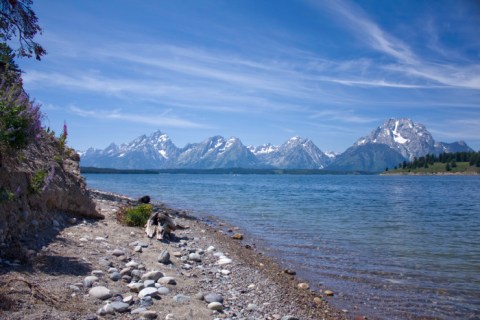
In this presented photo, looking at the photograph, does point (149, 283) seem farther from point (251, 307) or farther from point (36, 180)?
point (36, 180)

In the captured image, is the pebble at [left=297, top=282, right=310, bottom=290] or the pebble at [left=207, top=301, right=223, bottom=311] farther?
the pebble at [left=297, top=282, right=310, bottom=290]

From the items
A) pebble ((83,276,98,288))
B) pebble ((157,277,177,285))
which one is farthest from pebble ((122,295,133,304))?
pebble ((157,277,177,285))

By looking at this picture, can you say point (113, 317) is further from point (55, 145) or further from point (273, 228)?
point (273, 228)

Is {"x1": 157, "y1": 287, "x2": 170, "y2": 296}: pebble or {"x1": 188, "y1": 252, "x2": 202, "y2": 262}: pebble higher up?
{"x1": 157, "y1": 287, "x2": 170, "y2": 296}: pebble

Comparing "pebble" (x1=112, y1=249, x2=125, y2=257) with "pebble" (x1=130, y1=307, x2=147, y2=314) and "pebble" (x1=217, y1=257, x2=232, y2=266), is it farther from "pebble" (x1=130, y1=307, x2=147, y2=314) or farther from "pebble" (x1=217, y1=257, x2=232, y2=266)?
"pebble" (x1=130, y1=307, x2=147, y2=314)

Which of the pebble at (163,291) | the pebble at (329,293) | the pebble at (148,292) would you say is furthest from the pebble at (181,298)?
the pebble at (329,293)

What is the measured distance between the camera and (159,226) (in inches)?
649

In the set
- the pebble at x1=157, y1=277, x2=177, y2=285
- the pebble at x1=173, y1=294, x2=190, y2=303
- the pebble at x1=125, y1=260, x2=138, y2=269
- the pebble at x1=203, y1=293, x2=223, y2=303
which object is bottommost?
the pebble at x1=203, y1=293, x2=223, y2=303

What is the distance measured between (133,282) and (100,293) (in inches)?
59.3

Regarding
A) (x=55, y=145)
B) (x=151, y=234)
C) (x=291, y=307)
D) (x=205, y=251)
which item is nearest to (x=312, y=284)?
(x=291, y=307)

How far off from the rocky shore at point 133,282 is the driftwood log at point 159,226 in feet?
1.44

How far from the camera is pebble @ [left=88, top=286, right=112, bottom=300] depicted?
7.96 meters

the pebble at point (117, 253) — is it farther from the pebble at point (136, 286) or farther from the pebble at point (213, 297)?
the pebble at point (213, 297)

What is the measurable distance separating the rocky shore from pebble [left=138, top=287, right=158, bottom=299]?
19mm
